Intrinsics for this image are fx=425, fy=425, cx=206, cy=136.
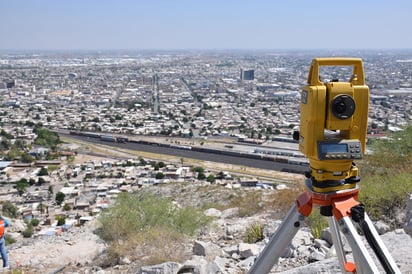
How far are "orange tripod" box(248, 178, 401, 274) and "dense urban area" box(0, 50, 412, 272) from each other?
125cm

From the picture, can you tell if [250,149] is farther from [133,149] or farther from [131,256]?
[131,256]

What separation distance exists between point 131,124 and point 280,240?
4898 centimetres

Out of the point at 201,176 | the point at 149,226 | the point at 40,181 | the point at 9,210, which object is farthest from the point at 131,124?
the point at 149,226

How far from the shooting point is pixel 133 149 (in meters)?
36.7

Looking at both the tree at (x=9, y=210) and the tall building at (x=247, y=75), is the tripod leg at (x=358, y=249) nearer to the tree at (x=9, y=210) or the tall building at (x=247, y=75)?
the tree at (x=9, y=210)

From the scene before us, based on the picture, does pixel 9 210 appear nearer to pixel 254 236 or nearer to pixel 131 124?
pixel 254 236

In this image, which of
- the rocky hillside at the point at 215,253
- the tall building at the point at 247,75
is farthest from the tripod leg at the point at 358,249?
the tall building at the point at 247,75

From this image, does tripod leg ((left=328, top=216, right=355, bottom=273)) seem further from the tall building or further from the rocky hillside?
the tall building

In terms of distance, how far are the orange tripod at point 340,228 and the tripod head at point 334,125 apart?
53mm

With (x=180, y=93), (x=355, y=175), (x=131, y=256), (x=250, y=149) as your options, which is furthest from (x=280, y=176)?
(x=180, y=93)

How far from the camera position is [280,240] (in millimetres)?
1910

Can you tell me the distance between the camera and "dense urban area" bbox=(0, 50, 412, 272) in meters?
23.4

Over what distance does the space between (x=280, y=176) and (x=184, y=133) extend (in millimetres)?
19815

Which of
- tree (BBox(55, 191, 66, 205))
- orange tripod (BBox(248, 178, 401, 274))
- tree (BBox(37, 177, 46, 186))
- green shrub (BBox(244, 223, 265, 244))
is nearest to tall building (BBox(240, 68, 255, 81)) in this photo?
tree (BBox(37, 177, 46, 186))
